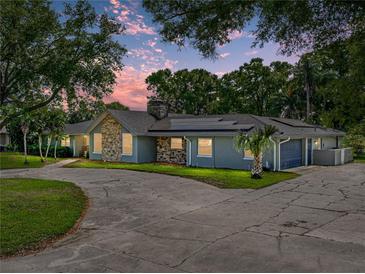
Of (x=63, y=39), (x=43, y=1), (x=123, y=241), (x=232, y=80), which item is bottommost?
(x=123, y=241)

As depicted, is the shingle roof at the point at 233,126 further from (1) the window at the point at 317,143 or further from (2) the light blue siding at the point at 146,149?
(2) the light blue siding at the point at 146,149

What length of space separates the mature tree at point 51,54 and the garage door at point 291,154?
12.5m

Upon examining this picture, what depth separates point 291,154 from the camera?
22.5 m

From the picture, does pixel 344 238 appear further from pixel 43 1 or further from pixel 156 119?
pixel 156 119

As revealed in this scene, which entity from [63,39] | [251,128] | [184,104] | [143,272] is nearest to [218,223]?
[143,272]

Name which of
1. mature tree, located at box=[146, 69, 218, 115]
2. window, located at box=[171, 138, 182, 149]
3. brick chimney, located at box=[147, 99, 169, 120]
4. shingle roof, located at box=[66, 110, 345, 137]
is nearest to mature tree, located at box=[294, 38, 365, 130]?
Answer: shingle roof, located at box=[66, 110, 345, 137]

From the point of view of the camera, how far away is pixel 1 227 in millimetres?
8211

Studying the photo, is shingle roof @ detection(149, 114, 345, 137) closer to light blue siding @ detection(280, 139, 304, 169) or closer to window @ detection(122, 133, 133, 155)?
light blue siding @ detection(280, 139, 304, 169)

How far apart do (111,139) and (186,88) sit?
2909 cm

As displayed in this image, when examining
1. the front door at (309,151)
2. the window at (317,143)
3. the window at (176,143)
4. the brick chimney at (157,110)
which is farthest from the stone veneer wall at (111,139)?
the window at (317,143)

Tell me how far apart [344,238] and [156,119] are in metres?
23.4

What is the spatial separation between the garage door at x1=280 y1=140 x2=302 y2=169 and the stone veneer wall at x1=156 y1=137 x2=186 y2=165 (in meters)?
7.41

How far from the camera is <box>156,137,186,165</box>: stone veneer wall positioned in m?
24.8

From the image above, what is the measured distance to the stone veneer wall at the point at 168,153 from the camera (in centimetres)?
2475
